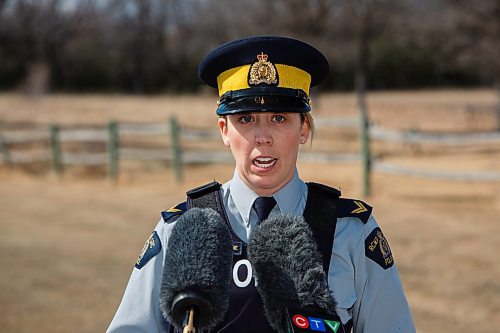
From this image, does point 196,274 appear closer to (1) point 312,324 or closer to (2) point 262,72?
(1) point 312,324

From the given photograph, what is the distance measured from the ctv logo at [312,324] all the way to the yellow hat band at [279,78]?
578 millimetres

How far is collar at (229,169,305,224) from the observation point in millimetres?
1962

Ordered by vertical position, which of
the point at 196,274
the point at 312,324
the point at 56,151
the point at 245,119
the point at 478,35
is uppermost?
the point at 478,35

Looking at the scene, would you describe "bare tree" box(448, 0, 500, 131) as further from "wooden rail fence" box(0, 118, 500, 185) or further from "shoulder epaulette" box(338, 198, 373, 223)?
"shoulder epaulette" box(338, 198, 373, 223)

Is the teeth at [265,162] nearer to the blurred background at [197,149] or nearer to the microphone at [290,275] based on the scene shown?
Answer: the microphone at [290,275]

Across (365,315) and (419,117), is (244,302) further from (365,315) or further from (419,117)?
(419,117)

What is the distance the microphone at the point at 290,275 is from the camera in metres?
1.68

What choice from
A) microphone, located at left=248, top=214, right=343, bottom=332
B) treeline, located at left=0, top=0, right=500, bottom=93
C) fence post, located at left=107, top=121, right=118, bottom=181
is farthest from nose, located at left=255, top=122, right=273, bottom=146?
treeline, located at left=0, top=0, right=500, bottom=93

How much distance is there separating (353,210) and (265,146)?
273 mm

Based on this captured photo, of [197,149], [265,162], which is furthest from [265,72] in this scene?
[197,149]

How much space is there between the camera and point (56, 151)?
53.8 feet

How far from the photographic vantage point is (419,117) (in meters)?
27.3

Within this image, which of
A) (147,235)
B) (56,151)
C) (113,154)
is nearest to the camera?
(147,235)

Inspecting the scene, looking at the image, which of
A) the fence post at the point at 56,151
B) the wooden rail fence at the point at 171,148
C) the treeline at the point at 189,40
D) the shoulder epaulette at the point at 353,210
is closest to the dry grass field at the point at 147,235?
the fence post at the point at 56,151
